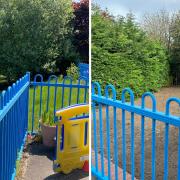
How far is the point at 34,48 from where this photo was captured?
7.69m

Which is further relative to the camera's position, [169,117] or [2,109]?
[2,109]

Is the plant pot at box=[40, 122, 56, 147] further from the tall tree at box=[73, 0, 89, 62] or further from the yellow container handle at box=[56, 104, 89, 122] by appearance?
the tall tree at box=[73, 0, 89, 62]

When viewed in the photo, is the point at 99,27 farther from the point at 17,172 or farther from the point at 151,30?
the point at 17,172

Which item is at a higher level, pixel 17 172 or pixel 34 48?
pixel 34 48

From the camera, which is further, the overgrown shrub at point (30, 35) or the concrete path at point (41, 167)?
the overgrown shrub at point (30, 35)

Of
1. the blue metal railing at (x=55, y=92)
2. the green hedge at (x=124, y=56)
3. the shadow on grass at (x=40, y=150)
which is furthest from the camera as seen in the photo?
the green hedge at (x=124, y=56)

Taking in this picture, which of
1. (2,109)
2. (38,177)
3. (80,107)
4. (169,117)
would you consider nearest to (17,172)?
(38,177)

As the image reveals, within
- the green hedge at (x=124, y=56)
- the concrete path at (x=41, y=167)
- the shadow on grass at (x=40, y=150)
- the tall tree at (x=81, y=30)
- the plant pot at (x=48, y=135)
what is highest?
the tall tree at (x=81, y=30)

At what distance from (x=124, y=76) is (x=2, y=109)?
2.10 m

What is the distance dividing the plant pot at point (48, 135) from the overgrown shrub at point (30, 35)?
16.0 feet

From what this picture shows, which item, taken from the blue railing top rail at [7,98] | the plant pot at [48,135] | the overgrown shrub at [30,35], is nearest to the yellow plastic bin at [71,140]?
the blue railing top rail at [7,98]

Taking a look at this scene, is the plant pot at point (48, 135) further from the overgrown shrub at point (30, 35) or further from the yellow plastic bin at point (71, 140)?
the overgrown shrub at point (30, 35)

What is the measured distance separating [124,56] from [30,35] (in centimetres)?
450

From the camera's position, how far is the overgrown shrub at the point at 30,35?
24.7 ft
